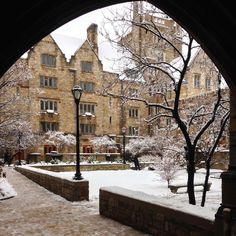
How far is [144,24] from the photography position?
10.4 m

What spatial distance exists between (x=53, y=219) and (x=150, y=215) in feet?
9.84

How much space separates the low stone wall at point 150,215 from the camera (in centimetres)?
536

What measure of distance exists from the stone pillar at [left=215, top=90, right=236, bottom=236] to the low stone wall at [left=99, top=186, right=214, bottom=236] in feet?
1.74

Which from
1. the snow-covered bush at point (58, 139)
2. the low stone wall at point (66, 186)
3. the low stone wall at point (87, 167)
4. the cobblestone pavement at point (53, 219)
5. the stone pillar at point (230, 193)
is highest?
the snow-covered bush at point (58, 139)

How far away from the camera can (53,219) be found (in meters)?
8.52

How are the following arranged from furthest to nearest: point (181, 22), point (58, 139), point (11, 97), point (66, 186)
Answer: point (58, 139)
point (11, 97)
point (66, 186)
point (181, 22)

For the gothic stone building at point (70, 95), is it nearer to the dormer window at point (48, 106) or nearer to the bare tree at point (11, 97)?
the dormer window at point (48, 106)

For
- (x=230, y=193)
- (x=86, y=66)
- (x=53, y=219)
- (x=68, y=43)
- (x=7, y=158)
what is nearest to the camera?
(x=230, y=193)

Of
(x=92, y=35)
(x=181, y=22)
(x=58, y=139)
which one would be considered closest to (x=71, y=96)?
(x=58, y=139)

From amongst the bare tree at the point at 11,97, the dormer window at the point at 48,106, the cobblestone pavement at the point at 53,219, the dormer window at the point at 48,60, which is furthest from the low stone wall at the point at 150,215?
the dormer window at the point at 48,60

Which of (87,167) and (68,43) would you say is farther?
(68,43)

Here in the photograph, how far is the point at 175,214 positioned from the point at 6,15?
14.4 ft

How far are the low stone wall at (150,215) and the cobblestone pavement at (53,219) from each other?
222mm

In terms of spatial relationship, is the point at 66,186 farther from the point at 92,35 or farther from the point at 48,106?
the point at 92,35
